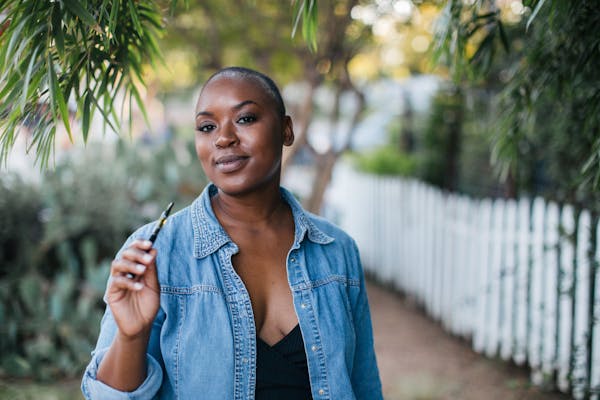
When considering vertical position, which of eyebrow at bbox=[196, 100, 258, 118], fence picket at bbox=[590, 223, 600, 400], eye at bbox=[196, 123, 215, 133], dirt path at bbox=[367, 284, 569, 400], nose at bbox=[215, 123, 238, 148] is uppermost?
eyebrow at bbox=[196, 100, 258, 118]

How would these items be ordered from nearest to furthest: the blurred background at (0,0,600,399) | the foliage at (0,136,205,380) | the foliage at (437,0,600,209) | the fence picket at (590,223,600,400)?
the foliage at (437,0,600,209) → the blurred background at (0,0,600,399) → the fence picket at (590,223,600,400) → the foliage at (0,136,205,380)

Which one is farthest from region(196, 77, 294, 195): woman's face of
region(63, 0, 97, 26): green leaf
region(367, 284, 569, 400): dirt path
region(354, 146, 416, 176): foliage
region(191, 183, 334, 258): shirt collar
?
region(354, 146, 416, 176): foliage

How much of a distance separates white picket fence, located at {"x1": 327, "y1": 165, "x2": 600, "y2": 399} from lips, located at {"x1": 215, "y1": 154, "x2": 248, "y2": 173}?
2656mm

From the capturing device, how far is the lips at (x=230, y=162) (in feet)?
6.19

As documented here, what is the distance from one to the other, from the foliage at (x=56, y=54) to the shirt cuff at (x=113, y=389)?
70cm

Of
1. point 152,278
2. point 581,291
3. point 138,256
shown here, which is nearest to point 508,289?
point 581,291

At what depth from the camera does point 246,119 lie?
1911mm

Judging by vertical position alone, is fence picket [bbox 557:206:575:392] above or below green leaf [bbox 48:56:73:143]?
below

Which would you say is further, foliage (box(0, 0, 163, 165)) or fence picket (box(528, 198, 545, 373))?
fence picket (box(528, 198, 545, 373))

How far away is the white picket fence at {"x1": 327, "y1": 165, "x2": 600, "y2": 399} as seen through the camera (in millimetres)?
4297

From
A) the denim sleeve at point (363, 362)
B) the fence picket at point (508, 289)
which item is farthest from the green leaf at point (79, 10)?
the fence picket at point (508, 289)

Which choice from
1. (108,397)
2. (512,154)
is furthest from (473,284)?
(108,397)

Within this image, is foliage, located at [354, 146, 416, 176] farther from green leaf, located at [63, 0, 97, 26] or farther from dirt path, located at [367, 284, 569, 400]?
green leaf, located at [63, 0, 97, 26]

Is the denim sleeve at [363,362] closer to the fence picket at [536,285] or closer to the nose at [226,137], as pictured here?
the nose at [226,137]
